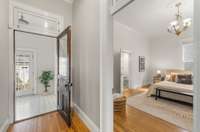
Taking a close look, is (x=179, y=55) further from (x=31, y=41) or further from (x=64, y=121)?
(x=31, y=41)

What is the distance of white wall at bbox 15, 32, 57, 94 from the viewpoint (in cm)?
499

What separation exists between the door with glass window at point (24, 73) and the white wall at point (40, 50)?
254mm

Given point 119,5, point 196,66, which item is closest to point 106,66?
point 119,5

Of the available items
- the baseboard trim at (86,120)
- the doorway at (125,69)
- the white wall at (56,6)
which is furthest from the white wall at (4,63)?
the doorway at (125,69)

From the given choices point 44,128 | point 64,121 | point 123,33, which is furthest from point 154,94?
point 44,128

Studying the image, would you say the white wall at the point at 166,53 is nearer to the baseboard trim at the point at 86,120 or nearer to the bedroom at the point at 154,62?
the bedroom at the point at 154,62

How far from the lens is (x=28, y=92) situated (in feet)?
17.1

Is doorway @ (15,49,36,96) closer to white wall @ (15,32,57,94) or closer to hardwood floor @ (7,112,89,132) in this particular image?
white wall @ (15,32,57,94)

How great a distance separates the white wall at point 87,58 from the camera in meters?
2.03

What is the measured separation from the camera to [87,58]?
238 centimetres

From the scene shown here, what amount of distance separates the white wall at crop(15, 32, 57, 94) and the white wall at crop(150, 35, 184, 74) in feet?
19.8

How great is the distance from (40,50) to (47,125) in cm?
403

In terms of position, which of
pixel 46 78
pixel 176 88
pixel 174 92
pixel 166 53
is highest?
pixel 166 53

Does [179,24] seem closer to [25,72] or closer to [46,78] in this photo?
[46,78]
